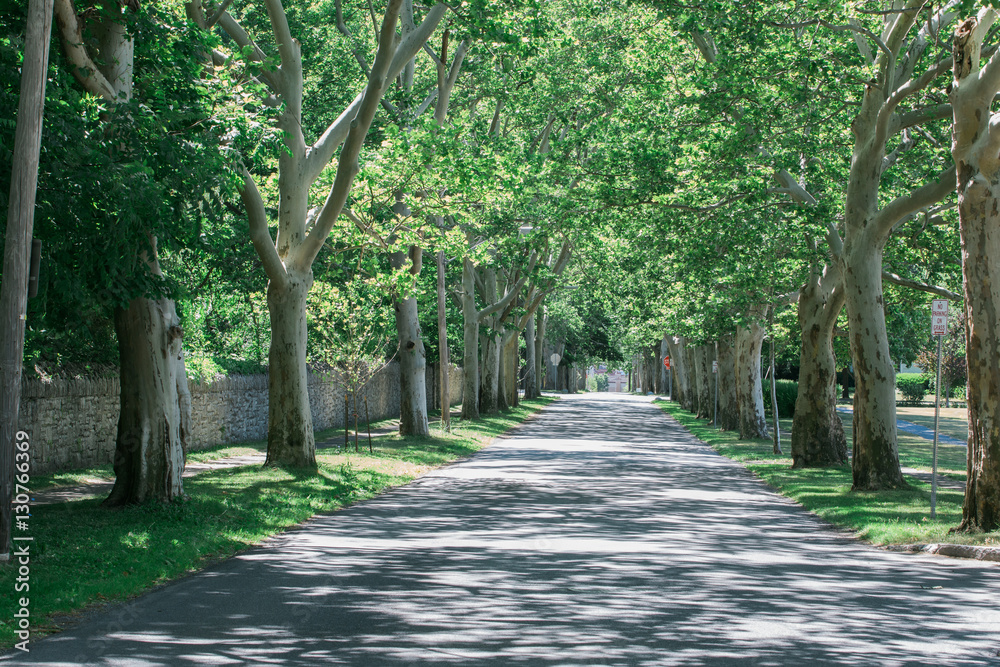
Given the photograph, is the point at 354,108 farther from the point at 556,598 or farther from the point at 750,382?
the point at 750,382

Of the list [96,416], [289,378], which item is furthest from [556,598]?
[96,416]

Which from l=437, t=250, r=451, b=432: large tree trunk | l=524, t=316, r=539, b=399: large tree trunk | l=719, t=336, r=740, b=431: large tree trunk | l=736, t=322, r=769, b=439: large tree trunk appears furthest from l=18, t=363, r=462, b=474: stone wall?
l=524, t=316, r=539, b=399: large tree trunk

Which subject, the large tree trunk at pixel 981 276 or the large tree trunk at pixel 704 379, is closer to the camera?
the large tree trunk at pixel 981 276

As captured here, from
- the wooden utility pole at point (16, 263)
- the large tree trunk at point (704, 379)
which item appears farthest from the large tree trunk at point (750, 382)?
the wooden utility pole at point (16, 263)

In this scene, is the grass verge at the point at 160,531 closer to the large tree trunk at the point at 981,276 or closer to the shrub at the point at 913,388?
the large tree trunk at the point at 981,276

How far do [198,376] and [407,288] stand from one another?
18.2ft

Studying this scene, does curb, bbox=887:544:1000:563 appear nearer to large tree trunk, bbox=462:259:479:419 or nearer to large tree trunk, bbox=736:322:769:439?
large tree trunk, bbox=736:322:769:439

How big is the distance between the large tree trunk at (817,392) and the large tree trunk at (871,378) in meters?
4.40

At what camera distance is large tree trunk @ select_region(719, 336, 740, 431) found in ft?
118

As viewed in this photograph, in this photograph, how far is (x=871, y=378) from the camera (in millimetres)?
16375

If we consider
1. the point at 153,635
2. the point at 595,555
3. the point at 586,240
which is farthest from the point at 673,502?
the point at 586,240

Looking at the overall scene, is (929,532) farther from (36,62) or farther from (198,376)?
(198,376)

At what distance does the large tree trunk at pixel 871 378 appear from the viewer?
640 inches

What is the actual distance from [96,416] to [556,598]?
44.4ft
